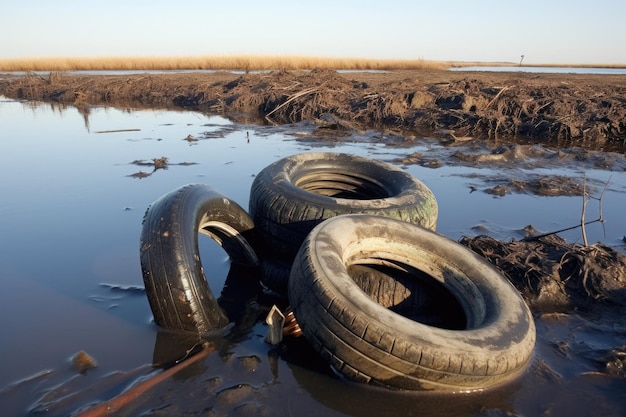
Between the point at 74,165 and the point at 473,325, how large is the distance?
8.35 metres

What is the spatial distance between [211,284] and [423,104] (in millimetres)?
13017

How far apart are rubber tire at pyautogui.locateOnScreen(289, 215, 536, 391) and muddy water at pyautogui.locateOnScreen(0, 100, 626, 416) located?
0.59 feet

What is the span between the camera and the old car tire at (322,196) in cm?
415

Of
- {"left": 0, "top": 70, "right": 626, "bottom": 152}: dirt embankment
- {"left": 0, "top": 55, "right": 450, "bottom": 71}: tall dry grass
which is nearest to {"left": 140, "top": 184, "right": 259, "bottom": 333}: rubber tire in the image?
{"left": 0, "top": 70, "right": 626, "bottom": 152}: dirt embankment

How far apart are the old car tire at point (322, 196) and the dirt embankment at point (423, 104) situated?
25.8ft

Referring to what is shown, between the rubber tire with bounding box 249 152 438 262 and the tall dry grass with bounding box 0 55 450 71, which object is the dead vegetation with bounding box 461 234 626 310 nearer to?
the rubber tire with bounding box 249 152 438 262

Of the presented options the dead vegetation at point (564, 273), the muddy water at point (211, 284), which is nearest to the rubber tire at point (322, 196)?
the muddy water at point (211, 284)

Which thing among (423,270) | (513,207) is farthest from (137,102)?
(423,270)

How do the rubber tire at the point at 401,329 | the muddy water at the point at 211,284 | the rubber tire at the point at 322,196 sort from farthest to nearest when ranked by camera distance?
the rubber tire at the point at 322,196 → the muddy water at the point at 211,284 → the rubber tire at the point at 401,329

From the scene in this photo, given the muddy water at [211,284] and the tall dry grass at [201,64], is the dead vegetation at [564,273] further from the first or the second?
the tall dry grass at [201,64]

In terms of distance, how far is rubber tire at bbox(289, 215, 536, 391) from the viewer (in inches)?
104

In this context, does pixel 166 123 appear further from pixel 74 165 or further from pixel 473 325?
pixel 473 325

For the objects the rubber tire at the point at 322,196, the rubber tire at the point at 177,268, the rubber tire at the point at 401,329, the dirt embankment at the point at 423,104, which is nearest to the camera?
the rubber tire at the point at 401,329

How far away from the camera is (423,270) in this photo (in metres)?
3.71
